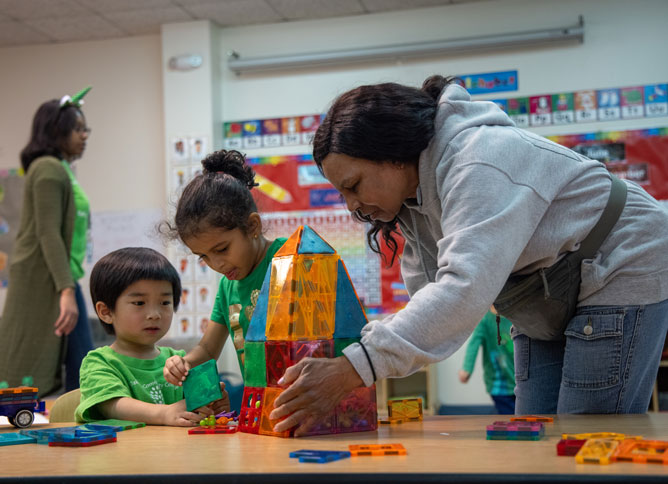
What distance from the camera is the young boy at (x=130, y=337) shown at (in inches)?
66.0

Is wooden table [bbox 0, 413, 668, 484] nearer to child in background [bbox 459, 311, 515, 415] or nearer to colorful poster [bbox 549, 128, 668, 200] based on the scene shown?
child in background [bbox 459, 311, 515, 415]

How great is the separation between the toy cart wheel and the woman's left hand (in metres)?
0.65

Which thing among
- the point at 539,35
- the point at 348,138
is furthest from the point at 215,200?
the point at 539,35

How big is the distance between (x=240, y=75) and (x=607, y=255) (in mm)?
4750

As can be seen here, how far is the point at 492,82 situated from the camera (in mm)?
5453

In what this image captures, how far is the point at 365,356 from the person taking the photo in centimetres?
119

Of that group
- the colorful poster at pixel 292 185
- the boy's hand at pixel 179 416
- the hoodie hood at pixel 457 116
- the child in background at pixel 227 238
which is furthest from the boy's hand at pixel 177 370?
the colorful poster at pixel 292 185

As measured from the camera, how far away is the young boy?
168cm

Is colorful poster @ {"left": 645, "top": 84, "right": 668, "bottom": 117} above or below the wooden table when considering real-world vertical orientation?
above

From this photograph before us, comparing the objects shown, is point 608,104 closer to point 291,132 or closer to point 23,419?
point 291,132

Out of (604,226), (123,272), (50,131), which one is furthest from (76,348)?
(604,226)

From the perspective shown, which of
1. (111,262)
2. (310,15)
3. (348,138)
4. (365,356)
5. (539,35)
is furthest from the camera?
(310,15)

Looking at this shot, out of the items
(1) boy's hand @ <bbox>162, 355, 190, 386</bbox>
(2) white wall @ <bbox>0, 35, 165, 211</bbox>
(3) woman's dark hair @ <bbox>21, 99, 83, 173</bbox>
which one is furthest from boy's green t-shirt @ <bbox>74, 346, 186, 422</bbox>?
(2) white wall @ <bbox>0, 35, 165, 211</bbox>

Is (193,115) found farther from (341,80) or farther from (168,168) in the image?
(341,80)
